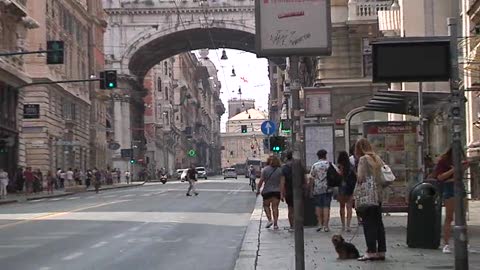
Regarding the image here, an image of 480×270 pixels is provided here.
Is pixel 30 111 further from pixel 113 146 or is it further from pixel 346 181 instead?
pixel 346 181

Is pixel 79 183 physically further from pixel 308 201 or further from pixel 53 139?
pixel 308 201

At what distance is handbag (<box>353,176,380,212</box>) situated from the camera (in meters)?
11.4

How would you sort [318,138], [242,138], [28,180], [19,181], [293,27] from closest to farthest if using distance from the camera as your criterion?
1. [293,27]
2. [318,138]
3. [28,180]
4. [19,181]
5. [242,138]

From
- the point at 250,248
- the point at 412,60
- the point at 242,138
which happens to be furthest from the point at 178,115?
the point at 412,60

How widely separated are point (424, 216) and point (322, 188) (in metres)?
4.40

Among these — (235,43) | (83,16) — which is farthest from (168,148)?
(83,16)

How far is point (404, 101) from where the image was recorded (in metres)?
18.5

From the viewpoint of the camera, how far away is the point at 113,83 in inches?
1460

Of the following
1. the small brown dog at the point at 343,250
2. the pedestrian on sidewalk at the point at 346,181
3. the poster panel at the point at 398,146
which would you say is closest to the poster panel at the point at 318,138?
the poster panel at the point at 398,146

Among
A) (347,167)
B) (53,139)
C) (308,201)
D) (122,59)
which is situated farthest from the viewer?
(122,59)

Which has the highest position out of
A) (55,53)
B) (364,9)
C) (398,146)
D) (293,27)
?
(364,9)

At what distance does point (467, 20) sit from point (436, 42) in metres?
16.4

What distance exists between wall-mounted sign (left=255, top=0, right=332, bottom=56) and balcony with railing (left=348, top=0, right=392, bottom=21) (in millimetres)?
33168

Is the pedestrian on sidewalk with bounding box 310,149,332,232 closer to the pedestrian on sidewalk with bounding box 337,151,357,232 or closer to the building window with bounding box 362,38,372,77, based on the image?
the pedestrian on sidewalk with bounding box 337,151,357,232
